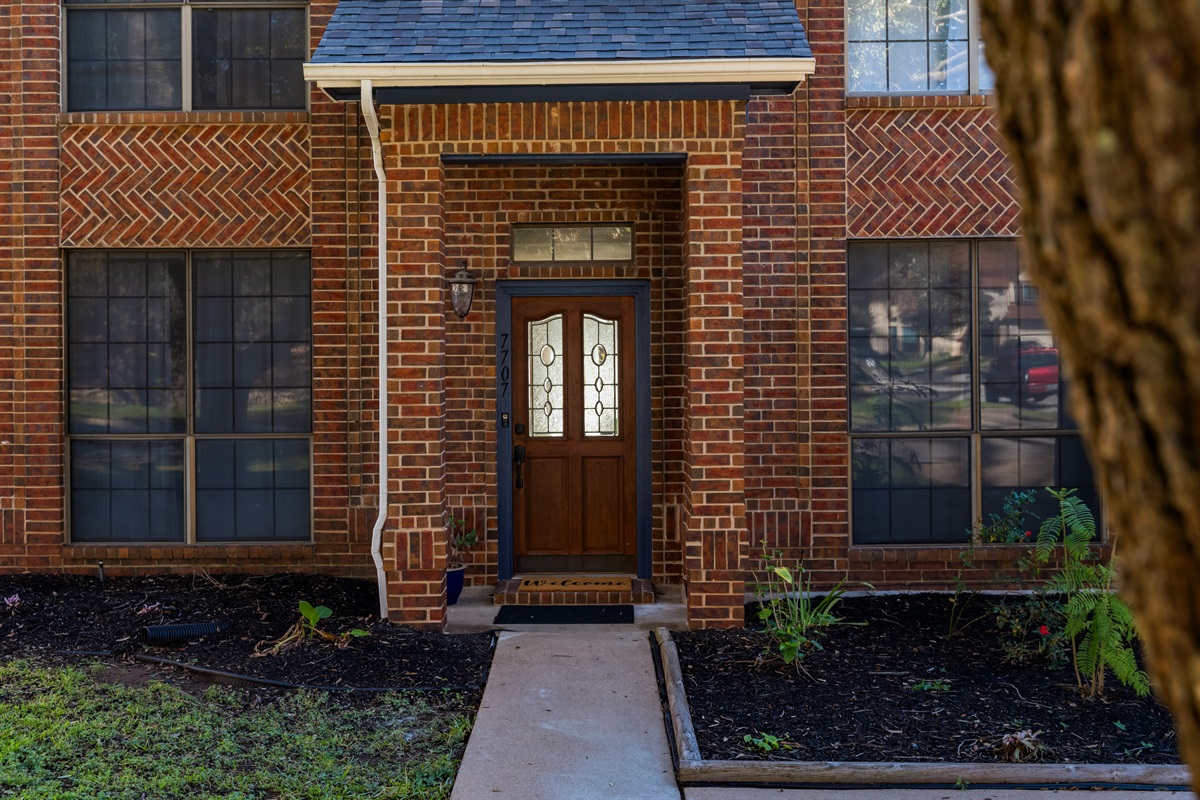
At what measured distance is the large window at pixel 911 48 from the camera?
8.15 m

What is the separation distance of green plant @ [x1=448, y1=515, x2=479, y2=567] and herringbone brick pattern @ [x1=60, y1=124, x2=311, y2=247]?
2591 millimetres

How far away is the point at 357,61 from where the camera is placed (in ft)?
20.8

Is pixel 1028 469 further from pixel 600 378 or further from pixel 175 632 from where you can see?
pixel 175 632

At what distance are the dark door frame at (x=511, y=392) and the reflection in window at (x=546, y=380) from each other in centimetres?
19

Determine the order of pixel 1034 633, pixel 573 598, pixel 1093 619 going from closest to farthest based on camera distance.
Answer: pixel 1093 619 → pixel 1034 633 → pixel 573 598

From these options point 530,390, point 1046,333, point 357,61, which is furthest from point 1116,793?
point 357,61

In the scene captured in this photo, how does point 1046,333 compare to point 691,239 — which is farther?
point 1046,333

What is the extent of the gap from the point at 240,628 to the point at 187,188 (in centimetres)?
367

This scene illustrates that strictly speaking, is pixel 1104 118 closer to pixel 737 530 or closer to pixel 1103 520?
pixel 737 530

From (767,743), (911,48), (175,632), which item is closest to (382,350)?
(175,632)

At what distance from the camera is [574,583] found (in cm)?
794

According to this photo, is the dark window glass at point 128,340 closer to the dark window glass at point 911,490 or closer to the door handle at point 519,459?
the door handle at point 519,459

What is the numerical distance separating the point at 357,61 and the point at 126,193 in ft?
9.80

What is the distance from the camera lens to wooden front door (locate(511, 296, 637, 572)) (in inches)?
323
